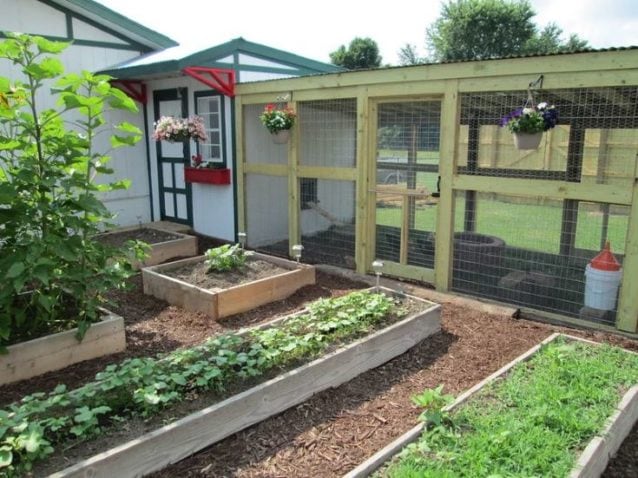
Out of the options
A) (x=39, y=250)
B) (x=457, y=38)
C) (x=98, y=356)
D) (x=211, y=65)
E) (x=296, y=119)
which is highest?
(x=457, y=38)

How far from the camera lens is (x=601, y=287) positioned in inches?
178

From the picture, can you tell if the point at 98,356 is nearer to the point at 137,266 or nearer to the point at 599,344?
the point at 137,266

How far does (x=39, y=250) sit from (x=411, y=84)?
3786 millimetres

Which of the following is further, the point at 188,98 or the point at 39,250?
the point at 188,98

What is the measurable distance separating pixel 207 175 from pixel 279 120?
6.28 ft

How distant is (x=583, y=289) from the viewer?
16.4 feet

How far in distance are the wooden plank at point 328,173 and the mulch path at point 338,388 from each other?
4.46 ft

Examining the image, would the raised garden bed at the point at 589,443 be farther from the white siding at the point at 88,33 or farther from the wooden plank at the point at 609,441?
the white siding at the point at 88,33

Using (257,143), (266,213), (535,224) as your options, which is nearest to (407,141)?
(535,224)

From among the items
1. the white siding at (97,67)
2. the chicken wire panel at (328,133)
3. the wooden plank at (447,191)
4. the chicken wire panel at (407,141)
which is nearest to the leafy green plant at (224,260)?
the chicken wire panel at (328,133)

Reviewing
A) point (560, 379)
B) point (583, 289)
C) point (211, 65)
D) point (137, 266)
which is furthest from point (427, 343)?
point (211, 65)

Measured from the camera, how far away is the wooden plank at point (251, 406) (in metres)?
2.51

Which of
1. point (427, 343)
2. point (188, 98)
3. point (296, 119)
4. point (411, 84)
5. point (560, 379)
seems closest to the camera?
point (560, 379)

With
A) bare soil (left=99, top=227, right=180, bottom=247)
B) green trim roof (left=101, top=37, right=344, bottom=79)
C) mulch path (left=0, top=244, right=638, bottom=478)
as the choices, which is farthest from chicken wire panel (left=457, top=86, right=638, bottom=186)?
bare soil (left=99, top=227, right=180, bottom=247)
